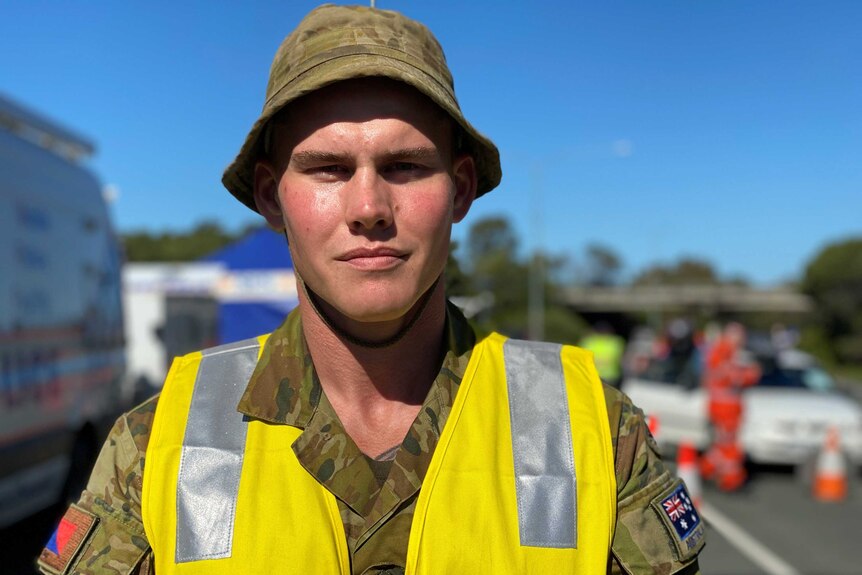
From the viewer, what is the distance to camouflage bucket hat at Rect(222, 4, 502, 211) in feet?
5.43

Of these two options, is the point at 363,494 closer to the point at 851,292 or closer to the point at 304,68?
the point at 304,68

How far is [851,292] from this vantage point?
51.9 m

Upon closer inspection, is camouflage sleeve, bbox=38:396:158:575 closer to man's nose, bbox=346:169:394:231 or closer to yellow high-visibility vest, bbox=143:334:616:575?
yellow high-visibility vest, bbox=143:334:616:575

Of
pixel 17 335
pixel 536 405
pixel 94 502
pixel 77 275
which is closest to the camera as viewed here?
pixel 94 502

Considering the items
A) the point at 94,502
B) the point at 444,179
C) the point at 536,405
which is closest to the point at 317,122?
the point at 444,179

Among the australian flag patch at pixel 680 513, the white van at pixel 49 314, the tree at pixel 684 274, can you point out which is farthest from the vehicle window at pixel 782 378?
the tree at pixel 684 274

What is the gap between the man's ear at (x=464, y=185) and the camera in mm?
1890

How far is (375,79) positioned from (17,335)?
4946 mm

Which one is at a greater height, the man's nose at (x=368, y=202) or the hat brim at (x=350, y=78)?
the hat brim at (x=350, y=78)

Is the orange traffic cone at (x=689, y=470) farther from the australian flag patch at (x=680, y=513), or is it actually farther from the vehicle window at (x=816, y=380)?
the australian flag patch at (x=680, y=513)

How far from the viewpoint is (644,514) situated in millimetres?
1676

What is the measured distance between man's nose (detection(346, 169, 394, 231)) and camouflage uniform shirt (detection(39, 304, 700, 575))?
423 mm

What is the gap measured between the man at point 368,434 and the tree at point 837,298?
5189 centimetres

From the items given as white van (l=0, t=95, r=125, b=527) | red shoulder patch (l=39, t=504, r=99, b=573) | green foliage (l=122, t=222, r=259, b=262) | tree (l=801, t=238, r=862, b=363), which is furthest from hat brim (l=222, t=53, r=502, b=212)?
green foliage (l=122, t=222, r=259, b=262)
